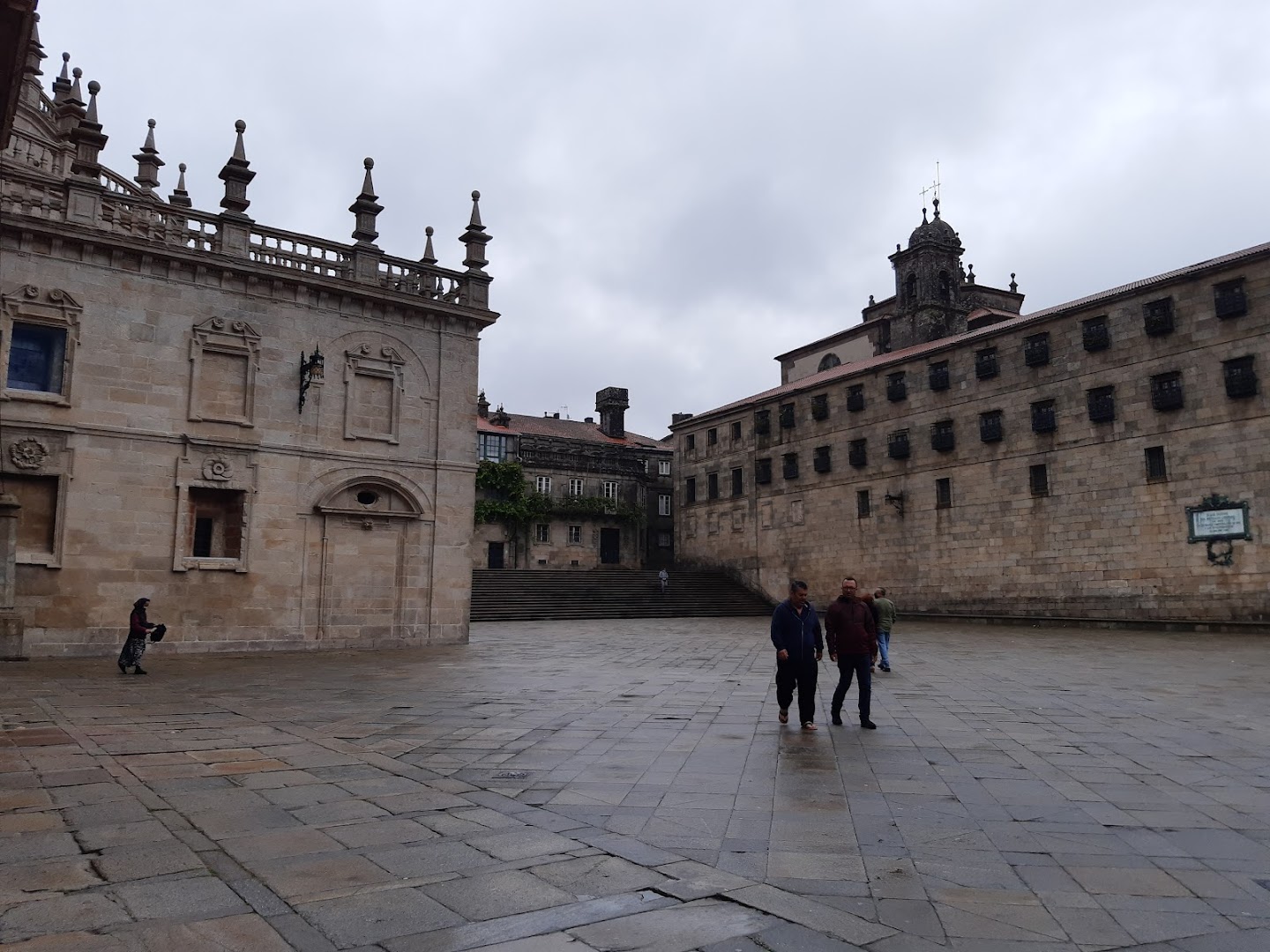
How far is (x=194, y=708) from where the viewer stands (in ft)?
34.7

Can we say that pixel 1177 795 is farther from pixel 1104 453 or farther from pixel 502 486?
pixel 502 486

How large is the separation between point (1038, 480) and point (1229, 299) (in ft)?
27.7

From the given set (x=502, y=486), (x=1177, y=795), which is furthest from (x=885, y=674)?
(x=502, y=486)

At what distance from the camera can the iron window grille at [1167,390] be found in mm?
28688

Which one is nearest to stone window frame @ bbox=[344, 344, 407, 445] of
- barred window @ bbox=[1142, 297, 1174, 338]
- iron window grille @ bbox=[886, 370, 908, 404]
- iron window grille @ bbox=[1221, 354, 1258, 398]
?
iron window grille @ bbox=[886, 370, 908, 404]

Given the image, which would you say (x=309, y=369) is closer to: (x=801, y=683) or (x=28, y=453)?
(x=28, y=453)

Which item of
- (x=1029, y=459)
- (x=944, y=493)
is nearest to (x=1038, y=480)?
(x=1029, y=459)

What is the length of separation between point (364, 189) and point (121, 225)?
17.6 feet

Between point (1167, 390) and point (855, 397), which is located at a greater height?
point (855, 397)

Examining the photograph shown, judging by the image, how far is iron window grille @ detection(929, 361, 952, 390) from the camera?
36.3m

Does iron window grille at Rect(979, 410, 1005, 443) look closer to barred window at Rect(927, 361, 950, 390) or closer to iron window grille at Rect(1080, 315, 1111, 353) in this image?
barred window at Rect(927, 361, 950, 390)

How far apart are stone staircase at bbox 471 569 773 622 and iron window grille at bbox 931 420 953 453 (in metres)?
11.6

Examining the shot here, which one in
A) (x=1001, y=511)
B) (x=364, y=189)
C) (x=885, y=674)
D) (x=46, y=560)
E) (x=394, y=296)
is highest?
(x=364, y=189)

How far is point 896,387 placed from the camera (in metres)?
38.2
